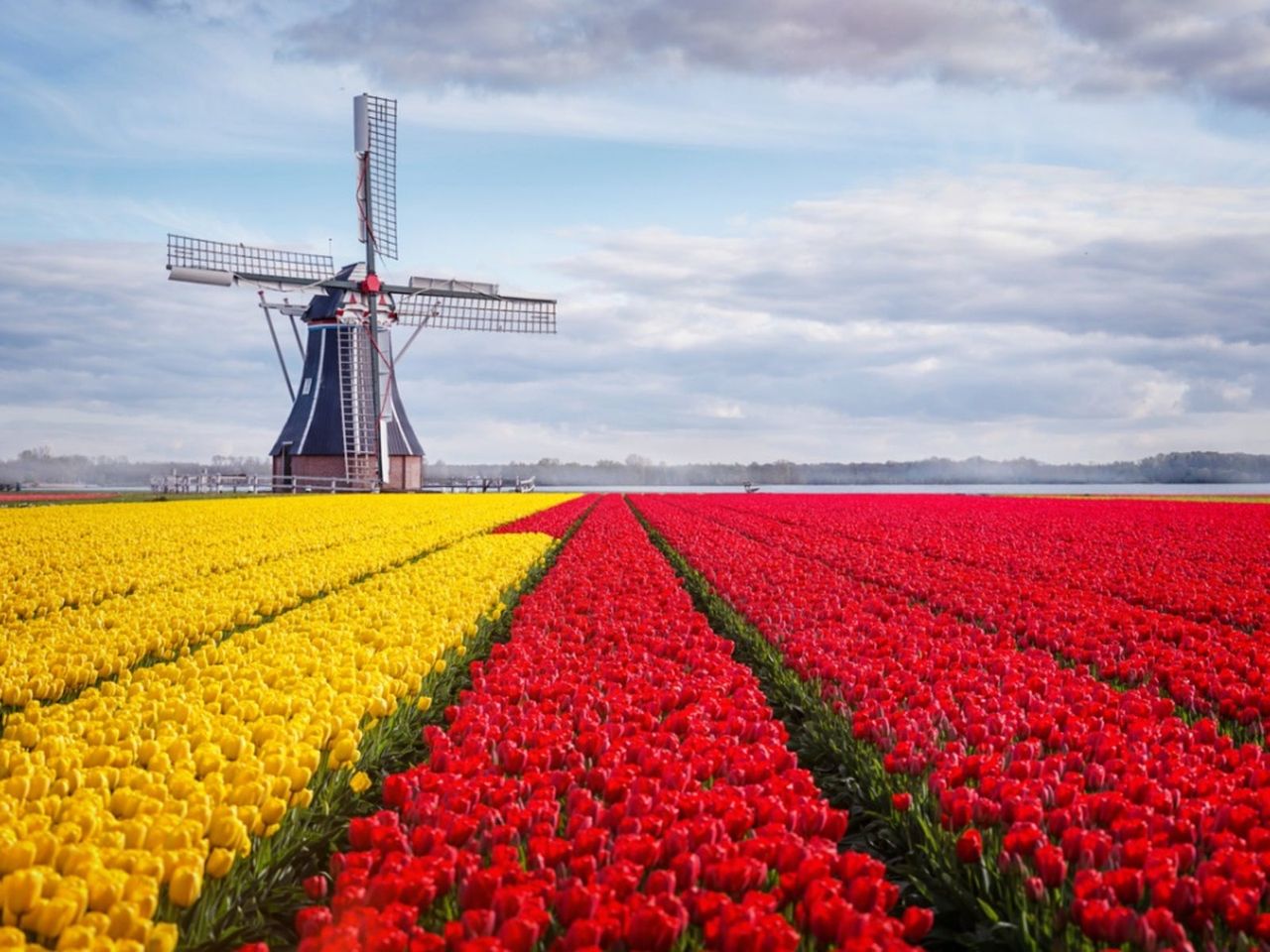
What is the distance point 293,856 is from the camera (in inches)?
157

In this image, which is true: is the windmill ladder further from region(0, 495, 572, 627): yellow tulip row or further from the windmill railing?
region(0, 495, 572, 627): yellow tulip row

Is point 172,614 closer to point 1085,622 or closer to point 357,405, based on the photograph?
point 1085,622

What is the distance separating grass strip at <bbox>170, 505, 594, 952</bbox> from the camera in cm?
329

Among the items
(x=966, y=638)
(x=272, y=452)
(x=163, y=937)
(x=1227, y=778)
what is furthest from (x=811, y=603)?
(x=272, y=452)

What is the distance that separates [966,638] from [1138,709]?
2014 mm

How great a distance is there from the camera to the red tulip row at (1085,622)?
19.9ft

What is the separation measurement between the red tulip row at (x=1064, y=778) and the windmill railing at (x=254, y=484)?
37181 mm

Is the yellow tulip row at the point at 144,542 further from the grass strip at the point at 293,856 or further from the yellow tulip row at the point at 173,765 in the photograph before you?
the grass strip at the point at 293,856

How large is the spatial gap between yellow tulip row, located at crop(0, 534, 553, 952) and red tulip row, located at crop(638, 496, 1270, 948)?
7.66 feet

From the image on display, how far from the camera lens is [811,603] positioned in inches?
339

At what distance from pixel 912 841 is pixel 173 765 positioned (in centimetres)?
289

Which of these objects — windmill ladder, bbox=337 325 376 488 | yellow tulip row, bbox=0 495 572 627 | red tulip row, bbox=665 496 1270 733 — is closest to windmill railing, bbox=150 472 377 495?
windmill ladder, bbox=337 325 376 488

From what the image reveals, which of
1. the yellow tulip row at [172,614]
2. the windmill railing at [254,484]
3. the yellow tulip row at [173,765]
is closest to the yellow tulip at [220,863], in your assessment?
the yellow tulip row at [173,765]

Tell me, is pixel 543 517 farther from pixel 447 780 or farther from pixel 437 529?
pixel 447 780
